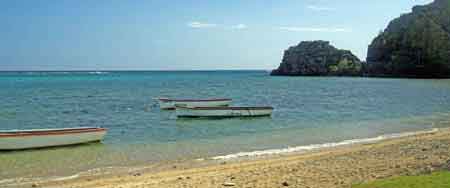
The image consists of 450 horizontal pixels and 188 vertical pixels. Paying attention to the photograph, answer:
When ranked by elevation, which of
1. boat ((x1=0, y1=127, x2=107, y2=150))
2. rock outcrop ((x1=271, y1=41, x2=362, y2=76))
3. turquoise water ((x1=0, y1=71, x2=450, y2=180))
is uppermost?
rock outcrop ((x1=271, y1=41, x2=362, y2=76))

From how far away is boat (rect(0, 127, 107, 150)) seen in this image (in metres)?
21.5

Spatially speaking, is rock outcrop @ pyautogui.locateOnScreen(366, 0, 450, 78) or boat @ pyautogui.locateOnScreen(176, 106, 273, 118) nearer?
boat @ pyautogui.locateOnScreen(176, 106, 273, 118)

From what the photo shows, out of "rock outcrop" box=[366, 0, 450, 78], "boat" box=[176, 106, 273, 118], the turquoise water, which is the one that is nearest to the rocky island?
"rock outcrop" box=[366, 0, 450, 78]

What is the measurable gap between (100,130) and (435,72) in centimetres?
12415

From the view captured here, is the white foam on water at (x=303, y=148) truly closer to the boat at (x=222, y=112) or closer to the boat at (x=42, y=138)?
the boat at (x=42, y=138)

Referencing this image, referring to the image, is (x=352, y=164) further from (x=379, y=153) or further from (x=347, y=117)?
(x=347, y=117)

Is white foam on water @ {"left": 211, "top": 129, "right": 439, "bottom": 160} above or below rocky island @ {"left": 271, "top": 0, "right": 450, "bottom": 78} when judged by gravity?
below

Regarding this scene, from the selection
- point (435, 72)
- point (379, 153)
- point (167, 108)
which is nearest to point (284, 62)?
point (435, 72)

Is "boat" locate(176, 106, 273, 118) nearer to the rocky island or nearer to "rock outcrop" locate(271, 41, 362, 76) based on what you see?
the rocky island

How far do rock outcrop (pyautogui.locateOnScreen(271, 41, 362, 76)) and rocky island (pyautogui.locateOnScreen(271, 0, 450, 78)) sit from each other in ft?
1.15

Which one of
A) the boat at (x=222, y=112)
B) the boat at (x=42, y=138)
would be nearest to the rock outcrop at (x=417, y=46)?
the boat at (x=222, y=112)

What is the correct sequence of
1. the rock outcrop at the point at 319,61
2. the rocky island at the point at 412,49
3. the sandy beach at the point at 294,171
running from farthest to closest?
the rock outcrop at the point at 319,61 → the rocky island at the point at 412,49 → the sandy beach at the point at 294,171

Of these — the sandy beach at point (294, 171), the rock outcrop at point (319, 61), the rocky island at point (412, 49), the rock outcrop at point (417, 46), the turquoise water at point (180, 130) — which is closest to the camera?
the sandy beach at point (294, 171)

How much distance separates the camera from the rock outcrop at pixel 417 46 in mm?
131250
